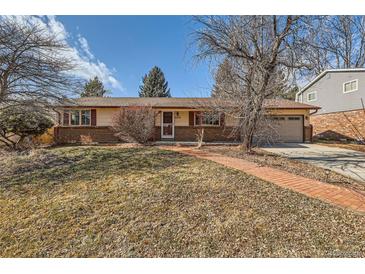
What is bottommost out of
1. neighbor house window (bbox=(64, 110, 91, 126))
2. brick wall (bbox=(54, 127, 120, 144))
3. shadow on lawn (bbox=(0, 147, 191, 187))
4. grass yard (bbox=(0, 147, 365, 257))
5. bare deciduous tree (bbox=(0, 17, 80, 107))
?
grass yard (bbox=(0, 147, 365, 257))

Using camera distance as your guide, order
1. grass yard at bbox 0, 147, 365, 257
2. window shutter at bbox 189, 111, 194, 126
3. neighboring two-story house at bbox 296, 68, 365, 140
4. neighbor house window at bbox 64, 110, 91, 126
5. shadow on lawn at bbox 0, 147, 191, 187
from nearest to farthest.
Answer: grass yard at bbox 0, 147, 365, 257
shadow on lawn at bbox 0, 147, 191, 187
neighbor house window at bbox 64, 110, 91, 126
window shutter at bbox 189, 111, 194, 126
neighboring two-story house at bbox 296, 68, 365, 140

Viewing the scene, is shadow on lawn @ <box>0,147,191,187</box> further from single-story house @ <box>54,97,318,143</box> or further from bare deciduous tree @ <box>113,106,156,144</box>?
single-story house @ <box>54,97,318,143</box>

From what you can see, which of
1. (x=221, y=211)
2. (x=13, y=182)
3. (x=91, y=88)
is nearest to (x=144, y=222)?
(x=221, y=211)

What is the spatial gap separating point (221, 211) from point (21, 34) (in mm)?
8587

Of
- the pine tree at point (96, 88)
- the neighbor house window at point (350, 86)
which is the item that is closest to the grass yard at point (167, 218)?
the neighbor house window at point (350, 86)

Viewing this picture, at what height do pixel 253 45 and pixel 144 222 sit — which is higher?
pixel 253 45

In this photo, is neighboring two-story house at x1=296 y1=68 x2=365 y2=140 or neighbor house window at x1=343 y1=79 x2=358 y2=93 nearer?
neighboring two-story house at x1=296 y1=68 x2=365 y2=140

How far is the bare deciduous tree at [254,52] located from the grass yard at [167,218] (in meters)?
4.39

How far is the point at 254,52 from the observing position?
8.76 m

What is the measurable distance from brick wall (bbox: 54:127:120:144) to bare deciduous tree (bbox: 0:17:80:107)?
582 cm

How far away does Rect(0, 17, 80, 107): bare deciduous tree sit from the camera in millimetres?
7202

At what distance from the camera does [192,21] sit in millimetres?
7891

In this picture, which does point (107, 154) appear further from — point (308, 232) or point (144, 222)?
point (308, 232)

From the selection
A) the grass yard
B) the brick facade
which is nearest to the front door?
the grass yard
